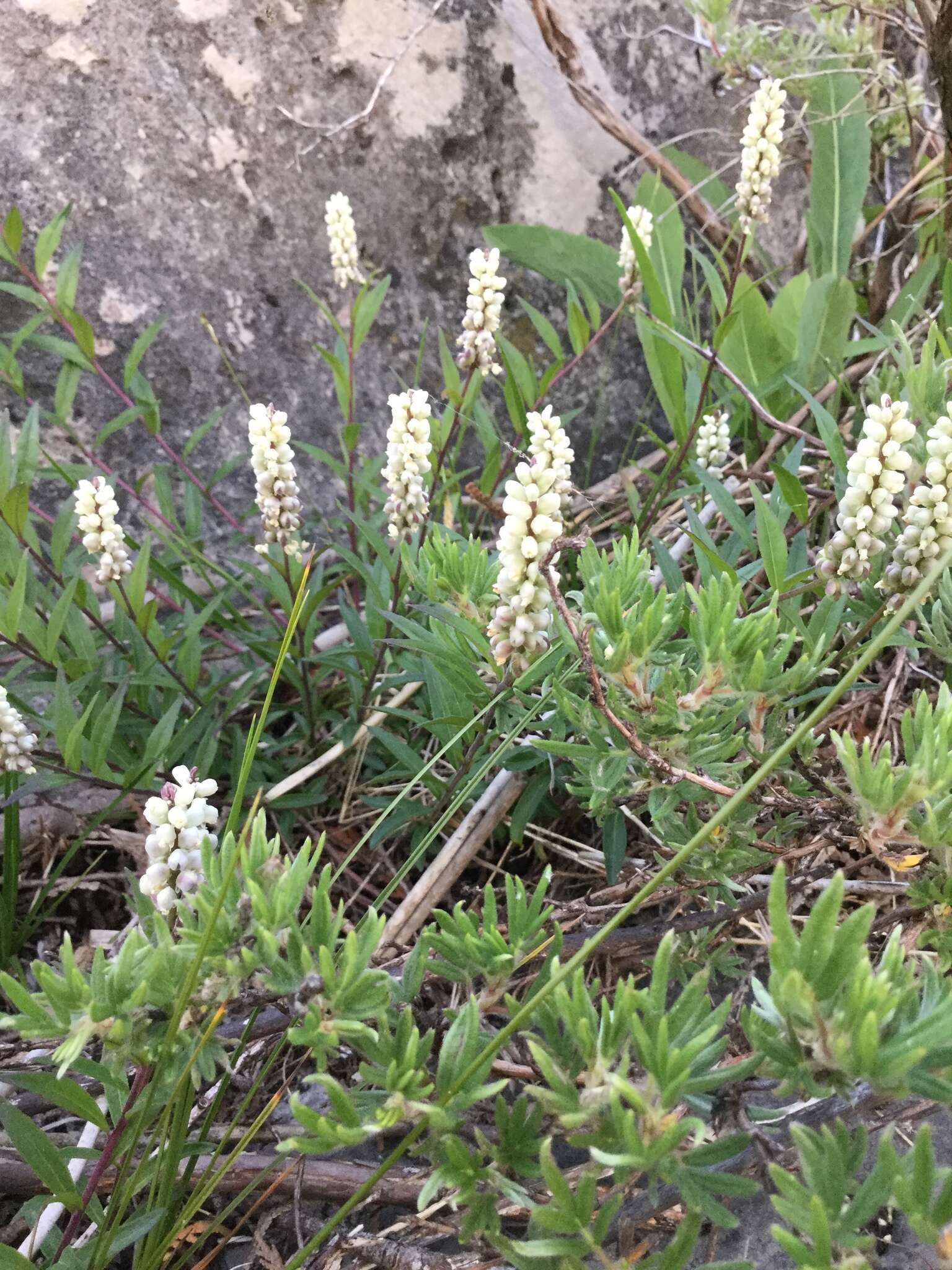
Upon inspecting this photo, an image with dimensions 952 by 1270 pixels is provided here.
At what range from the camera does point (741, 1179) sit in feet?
2.68

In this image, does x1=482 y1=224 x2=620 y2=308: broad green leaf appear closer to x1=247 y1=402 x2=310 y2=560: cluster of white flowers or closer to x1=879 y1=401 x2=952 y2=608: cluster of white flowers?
x1=247 y1=402 x2=310 y2=560: cluster of white flowers

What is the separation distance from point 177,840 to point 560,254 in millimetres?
1991

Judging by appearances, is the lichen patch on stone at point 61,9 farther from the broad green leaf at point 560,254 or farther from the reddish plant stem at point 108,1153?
the reddish plant stem at point 108,1153

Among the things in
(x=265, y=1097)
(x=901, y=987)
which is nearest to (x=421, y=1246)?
(x=265, y=1097)

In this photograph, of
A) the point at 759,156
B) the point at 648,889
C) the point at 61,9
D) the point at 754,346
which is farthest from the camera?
the point at 754,346

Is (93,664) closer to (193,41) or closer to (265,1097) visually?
(265,1097)

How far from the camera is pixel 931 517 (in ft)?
3.82

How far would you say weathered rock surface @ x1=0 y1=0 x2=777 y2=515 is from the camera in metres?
2.26

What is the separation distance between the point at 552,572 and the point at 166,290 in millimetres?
1686

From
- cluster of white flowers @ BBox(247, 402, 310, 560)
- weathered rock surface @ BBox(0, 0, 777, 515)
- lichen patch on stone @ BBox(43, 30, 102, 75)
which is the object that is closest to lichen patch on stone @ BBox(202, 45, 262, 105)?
weathered rock surface @ BBox(0, 0, 777, 515)

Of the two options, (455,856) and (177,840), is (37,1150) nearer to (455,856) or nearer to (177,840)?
(177,840)

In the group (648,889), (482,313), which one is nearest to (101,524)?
(482,313)

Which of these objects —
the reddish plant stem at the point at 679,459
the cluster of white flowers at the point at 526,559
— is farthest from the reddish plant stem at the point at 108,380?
the cluster of white flowers at the point at 526,559

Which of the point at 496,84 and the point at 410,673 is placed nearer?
the point at 410,673
